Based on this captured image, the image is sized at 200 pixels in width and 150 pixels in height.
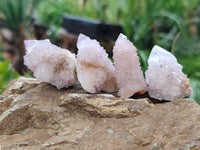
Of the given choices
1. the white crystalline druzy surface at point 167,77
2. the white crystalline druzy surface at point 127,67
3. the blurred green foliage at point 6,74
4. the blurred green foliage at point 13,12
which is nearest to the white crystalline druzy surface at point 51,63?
the white crystalline druzy surface at point 127,67

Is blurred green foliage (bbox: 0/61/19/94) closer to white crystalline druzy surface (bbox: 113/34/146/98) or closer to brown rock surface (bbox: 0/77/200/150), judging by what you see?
brown rock surface (bbox: 0/77/200/150)

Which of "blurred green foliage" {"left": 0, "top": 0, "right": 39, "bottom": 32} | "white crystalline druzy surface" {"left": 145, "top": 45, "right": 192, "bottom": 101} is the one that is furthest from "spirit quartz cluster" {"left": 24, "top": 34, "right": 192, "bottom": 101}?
"blurred green foliage" {"left": 0, "top": 0, "right": 39, "bottom": 32}

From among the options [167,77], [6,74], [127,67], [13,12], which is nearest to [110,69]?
[127,67]

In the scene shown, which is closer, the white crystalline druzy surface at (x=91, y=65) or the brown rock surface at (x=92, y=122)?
the brown rock surface at (x=92, y=122)

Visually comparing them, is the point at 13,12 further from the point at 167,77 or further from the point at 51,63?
the point at 167,77

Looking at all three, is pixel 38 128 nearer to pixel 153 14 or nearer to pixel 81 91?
pixel 81 91

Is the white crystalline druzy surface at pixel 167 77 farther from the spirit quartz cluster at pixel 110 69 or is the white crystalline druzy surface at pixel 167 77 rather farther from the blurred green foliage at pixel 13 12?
the blurred green foliage at pixel 13 12
